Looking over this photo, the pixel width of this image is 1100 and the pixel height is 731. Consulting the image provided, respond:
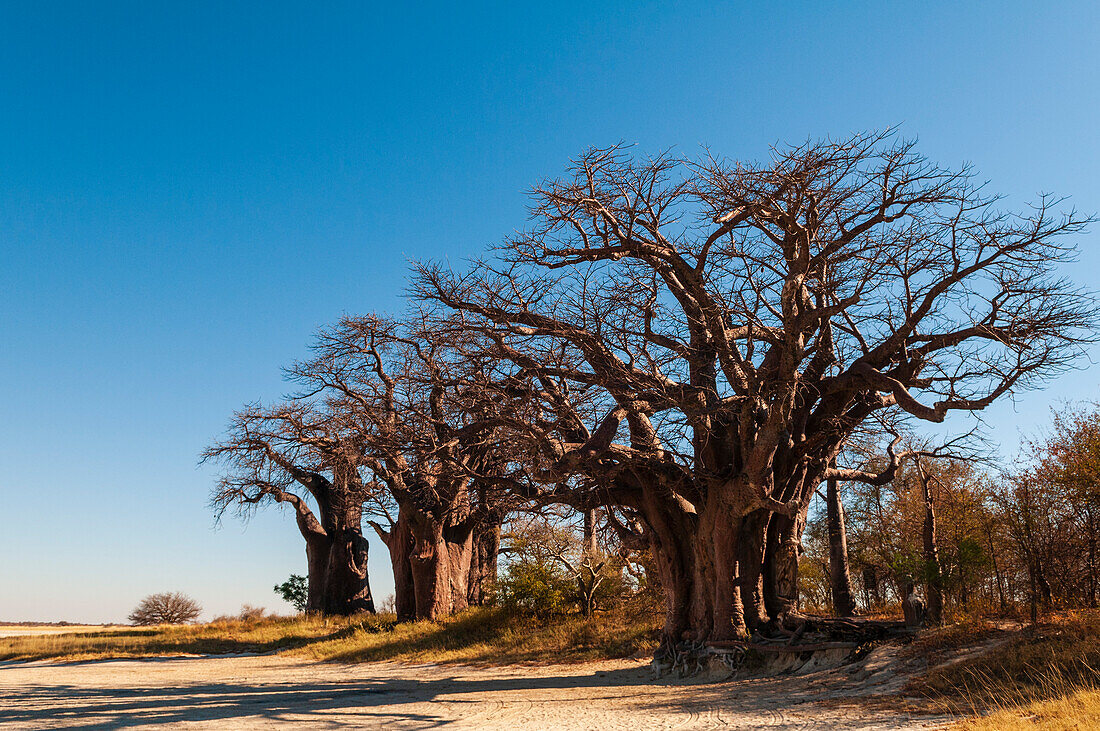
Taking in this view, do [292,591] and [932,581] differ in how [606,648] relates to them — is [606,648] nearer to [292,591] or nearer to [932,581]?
[932,581]

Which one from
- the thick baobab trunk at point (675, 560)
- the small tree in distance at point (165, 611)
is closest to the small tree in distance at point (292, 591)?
the small tree in distance at point (165, 611)

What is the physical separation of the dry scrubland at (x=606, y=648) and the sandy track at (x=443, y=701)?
1.71 ft

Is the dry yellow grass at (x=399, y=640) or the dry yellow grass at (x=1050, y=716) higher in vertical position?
the dry yellow grass at (x=1050, y=716)

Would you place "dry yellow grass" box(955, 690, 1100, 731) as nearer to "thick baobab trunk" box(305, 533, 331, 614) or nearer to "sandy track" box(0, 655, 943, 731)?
"sandy track" box(0, 655, 943, 731)

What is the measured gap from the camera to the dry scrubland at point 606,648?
6.70 metres

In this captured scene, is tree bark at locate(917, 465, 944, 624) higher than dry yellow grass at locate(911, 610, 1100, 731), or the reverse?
tree bark at locate(917, 465, 944, 624)

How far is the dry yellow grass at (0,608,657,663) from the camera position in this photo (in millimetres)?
15133

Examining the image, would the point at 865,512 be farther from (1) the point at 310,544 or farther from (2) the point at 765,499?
(1) the point at 310,544

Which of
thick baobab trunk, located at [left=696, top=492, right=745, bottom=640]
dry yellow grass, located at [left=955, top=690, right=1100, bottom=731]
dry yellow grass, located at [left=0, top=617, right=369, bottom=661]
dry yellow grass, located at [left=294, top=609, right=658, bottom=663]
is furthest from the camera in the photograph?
dry yellow grass, located at [left=0, top=617, right=369, bottom=661]

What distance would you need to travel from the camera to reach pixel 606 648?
574 inches

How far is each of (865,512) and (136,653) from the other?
21.8 meters

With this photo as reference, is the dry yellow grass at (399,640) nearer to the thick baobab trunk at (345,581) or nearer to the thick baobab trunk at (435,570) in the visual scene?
the thick baobab trunk at (435,570)

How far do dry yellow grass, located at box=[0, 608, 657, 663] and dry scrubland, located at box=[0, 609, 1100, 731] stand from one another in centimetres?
3

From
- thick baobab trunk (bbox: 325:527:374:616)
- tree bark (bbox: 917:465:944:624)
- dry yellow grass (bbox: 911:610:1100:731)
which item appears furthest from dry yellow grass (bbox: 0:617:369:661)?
dry yellow grass (bbox: 911:610:1100:731)
